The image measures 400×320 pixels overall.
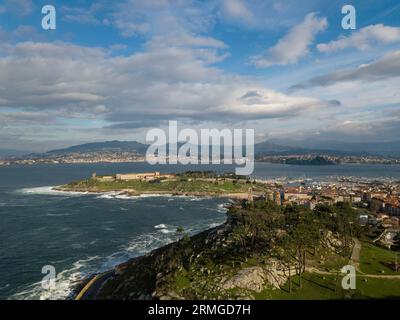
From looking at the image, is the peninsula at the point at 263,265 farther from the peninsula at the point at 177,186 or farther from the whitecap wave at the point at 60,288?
the peninsula at the point at 177,186

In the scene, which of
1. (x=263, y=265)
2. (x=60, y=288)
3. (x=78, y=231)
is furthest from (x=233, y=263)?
(x=78, y=231)

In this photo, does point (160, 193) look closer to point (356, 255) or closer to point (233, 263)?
point (356, 255)

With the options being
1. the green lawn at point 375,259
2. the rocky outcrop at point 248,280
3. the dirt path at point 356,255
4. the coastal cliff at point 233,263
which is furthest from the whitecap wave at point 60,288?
the green lawn at point 375,259

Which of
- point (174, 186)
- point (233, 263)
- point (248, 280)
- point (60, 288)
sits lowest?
point (60, 288)

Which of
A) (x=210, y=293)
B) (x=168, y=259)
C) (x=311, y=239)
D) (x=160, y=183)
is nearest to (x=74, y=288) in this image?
(x=168, y=259)

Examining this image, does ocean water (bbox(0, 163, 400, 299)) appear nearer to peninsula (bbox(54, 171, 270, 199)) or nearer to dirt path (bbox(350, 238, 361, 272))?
peninsula (bbox(54, 171, 270, 199))

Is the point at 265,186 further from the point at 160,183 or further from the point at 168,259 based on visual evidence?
the point at 168,259

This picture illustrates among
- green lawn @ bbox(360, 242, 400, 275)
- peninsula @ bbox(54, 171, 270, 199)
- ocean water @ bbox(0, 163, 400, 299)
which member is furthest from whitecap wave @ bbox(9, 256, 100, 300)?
peninsula @ bbox(54, 171, 270, 199)
